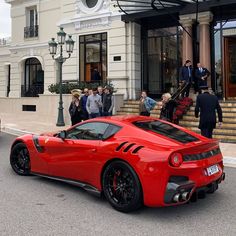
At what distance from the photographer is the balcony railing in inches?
923

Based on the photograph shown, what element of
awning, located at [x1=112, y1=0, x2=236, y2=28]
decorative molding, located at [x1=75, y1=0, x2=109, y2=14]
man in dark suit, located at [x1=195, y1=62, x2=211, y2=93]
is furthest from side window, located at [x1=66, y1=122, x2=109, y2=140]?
decorative molding, located at [x1=75, y1=0, x2=109, y2=14]

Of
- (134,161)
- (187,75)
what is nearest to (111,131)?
(134,161)

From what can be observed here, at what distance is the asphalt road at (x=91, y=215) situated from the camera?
4.36m

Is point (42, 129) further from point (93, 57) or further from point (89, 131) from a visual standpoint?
point (89, 131)

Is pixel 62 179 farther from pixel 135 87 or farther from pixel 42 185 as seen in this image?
pixel 135 87

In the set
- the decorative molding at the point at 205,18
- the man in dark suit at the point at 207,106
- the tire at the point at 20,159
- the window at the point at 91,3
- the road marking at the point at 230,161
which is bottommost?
the road marking at the point at 230,161

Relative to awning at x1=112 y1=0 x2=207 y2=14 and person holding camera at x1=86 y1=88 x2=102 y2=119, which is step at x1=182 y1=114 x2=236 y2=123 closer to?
person holding camera at x1=86 y1=88 x2=102 y2=119

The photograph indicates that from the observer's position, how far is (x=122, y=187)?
5.08 m

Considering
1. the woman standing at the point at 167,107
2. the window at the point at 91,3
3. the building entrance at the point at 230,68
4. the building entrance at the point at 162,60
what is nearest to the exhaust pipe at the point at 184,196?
the woman standing at the point at 167,107

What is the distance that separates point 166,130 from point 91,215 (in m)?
1.78

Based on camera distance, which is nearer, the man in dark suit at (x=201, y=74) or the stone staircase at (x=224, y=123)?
the stone staircase at (x=224, y=123)

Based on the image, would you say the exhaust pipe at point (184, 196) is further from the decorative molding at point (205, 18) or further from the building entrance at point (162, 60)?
the building entrance at point (162, 60)

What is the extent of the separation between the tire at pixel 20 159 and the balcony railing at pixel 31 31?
57.5 ft

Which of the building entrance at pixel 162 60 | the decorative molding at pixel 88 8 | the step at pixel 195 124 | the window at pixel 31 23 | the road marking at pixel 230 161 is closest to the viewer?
the road marking at pixel 230 161
